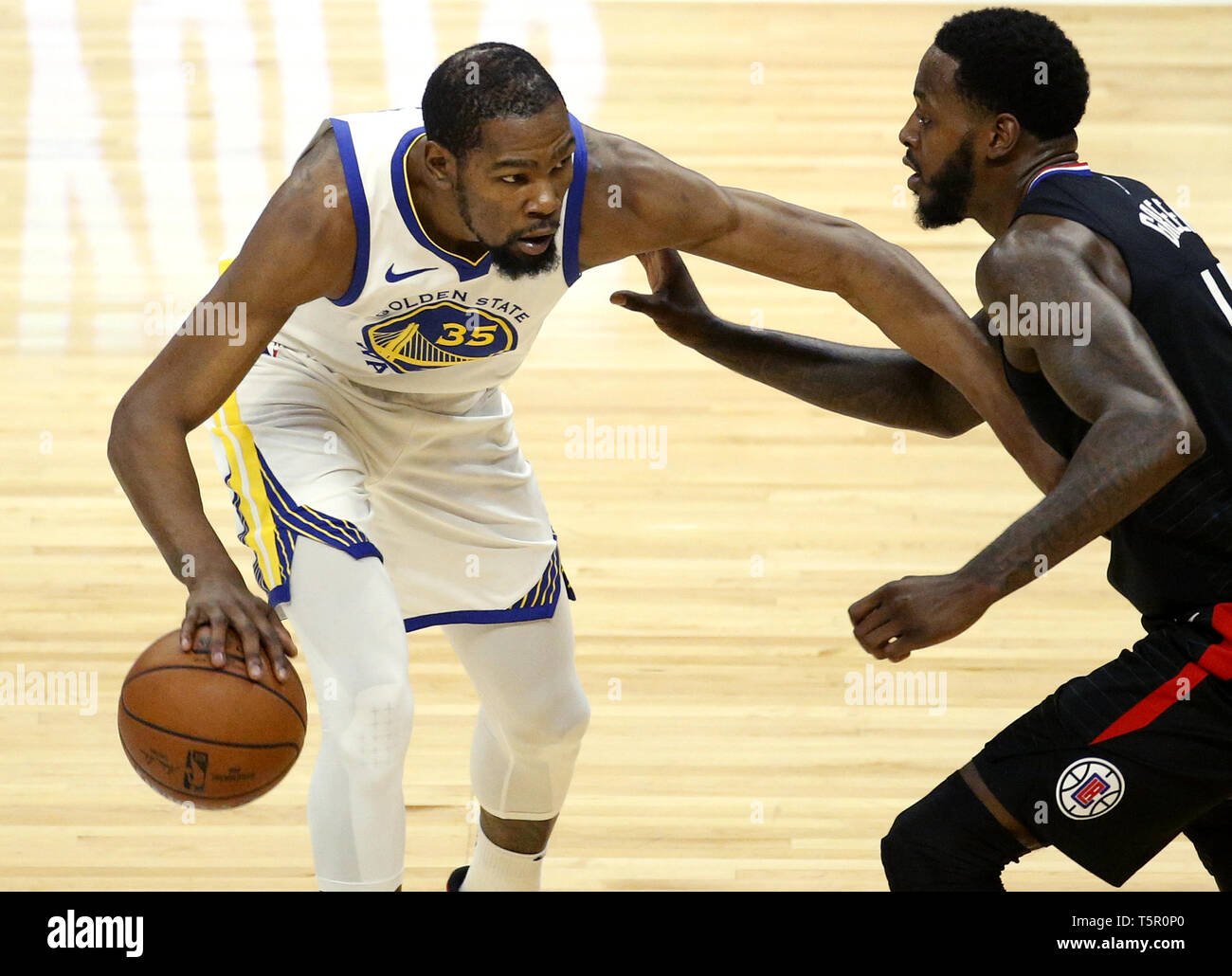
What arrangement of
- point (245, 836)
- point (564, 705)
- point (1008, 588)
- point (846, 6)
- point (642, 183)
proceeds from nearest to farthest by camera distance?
point (1008, 588) → point (642, 183) → point (564, 705) → point (245, 836) → point (846, 6)

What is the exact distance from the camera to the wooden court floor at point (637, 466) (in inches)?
156

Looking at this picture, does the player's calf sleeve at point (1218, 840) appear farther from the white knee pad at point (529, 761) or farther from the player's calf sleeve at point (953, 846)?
the white knee pad at point (529, 761)

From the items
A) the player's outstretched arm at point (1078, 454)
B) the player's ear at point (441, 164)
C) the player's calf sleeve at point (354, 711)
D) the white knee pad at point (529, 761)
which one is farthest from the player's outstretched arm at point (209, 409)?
the player's outstretched arm at point (1078, 454)

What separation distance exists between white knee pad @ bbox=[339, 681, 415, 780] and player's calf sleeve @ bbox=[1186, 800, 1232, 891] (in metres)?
1.47

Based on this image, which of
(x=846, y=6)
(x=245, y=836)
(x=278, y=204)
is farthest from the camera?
(x=846, y=6)

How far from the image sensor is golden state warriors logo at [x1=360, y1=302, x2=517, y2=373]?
299 cm

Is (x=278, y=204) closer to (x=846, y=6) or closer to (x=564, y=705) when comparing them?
(x=564, y=705)

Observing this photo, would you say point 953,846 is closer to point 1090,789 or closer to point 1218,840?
point 1090,789

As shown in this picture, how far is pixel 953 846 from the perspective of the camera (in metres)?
2.75

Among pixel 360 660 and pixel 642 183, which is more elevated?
pixel 642 183

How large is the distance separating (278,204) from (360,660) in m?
0.81

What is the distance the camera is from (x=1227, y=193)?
6961 mm
